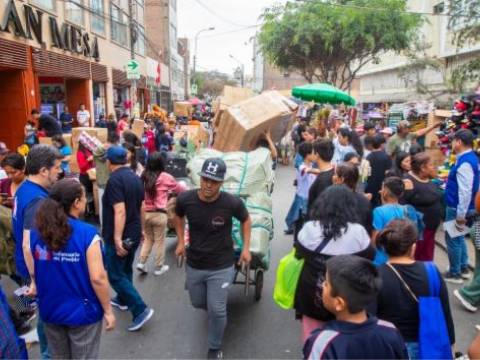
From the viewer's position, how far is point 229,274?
3654mm

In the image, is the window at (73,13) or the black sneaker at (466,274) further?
the window at (73,13)

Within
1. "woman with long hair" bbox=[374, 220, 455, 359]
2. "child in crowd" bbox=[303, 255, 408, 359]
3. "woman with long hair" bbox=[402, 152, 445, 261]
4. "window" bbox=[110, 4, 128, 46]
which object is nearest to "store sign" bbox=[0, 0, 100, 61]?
"window" bbox=[110, 4, 128, 46]

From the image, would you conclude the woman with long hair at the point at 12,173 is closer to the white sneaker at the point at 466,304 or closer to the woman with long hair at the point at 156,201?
the woman with long hair at the point at 156,201

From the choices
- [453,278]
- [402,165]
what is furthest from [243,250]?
[453,278]

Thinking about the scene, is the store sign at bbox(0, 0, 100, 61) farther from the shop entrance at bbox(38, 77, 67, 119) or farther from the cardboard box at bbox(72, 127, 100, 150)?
the cardboard box at bbox(72, 127, 100, 150)

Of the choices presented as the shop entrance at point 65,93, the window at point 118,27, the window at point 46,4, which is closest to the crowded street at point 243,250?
the window at point 46,4

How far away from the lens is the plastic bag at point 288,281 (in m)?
3.03

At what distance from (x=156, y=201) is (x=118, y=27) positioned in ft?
68.8

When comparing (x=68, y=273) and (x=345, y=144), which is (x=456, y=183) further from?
(x=68, y=273)

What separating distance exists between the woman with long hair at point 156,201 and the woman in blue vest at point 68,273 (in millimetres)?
2751

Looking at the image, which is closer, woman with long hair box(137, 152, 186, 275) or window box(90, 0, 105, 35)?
woman with long hair box(137, 152, 186, 275)

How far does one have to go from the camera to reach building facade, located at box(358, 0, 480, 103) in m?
20.9

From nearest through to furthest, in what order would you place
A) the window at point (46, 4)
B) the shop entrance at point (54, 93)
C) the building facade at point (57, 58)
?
the building facade at point (57, 58) < the window at point (46, 4) < the shop entrance at point (54, 93)

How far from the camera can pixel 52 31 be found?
578 inches
